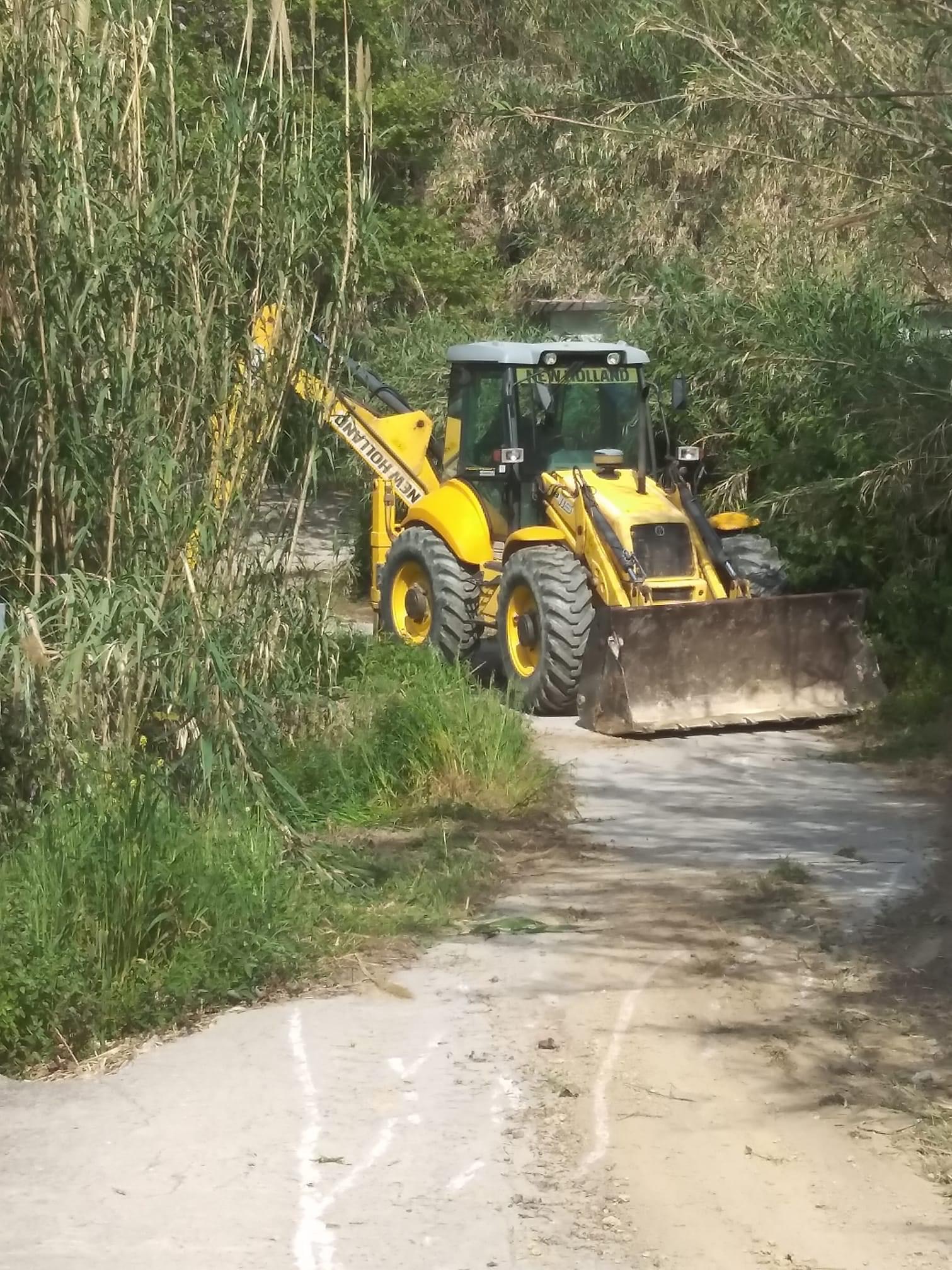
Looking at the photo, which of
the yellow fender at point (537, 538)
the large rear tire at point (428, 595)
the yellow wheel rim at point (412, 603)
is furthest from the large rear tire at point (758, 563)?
the yellow wheel rim at point (412, 603)

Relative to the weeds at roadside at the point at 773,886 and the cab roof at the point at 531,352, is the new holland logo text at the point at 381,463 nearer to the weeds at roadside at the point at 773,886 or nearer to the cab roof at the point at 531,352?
the cab roof at the point at 531,352

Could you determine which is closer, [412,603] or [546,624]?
[546,624]

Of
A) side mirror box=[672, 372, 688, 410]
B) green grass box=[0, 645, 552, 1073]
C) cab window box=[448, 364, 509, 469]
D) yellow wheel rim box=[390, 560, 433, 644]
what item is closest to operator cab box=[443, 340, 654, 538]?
cab window box=[448, 364, 509, 469]

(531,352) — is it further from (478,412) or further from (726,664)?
(726,664)

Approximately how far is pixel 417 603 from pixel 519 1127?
7.99 metres

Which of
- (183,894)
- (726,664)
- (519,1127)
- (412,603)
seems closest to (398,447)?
(412,603)

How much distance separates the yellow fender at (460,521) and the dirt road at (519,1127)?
534 centimetres

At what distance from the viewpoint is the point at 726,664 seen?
448 inches

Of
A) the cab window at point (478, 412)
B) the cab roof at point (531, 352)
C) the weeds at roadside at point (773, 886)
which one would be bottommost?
the weeds at roadside at point (773, 886)

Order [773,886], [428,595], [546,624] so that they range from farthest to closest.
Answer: [428,595] < [546,624] < [773,886]

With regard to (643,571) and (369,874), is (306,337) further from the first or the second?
(643,571)

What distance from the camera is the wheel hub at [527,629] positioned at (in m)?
11.8

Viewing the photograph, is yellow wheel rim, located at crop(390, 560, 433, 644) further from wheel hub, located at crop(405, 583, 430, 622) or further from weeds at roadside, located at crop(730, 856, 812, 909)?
weeds at roadside, located at crop(730, 856, 812, 909)

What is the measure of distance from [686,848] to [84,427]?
332cm
